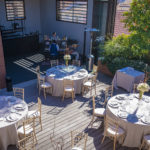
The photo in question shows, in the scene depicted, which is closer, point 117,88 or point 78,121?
point 78,121

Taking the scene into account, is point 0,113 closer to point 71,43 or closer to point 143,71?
point 143,71

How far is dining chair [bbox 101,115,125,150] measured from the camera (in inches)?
213

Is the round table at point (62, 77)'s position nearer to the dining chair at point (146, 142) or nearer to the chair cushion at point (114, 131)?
the chair cushion at point (114, 131)

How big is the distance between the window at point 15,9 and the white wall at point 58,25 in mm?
1781

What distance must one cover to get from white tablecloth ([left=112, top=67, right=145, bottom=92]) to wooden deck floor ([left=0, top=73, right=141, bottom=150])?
3.65ft

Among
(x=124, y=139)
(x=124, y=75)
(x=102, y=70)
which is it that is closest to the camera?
(x=124, y=139)

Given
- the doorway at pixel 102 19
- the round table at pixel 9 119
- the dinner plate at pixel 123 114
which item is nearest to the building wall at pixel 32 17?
the doorway at pixel 102 19

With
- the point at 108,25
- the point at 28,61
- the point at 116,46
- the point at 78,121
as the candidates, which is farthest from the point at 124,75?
the point at 28,61

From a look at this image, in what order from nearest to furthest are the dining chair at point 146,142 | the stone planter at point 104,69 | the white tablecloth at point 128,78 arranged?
the dining chair at point 146,142, the white tablecloth at point 128,78, the stone planter at point 104,69

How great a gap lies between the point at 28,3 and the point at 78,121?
1138cm

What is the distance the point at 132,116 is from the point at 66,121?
2.27 meters

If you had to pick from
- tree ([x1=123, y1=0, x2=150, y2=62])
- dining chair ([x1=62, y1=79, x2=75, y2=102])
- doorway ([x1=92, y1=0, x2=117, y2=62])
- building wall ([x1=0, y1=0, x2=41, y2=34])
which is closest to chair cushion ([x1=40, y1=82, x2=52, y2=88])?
dining chair ([x1=62, y1=79, x2=75, y2=102])

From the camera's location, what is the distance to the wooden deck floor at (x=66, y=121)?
579 cm

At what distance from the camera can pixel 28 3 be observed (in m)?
15.0
